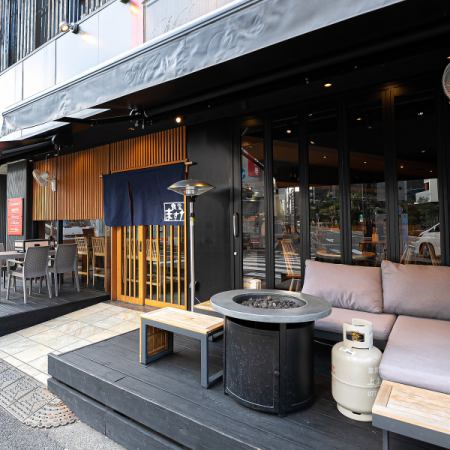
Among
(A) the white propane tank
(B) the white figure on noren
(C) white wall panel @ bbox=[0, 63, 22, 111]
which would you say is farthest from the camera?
(C) white wall panel @ bbox=[0, 63, 22, 111]

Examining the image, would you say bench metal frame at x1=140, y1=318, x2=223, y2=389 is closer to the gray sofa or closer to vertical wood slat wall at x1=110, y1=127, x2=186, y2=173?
the gray sofa

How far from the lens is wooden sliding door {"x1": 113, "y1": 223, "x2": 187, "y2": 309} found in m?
5.14

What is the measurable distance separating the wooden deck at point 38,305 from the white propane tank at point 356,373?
463 centimetres

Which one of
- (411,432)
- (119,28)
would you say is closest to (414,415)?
(411,432)

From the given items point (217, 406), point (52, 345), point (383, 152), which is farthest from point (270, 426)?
point (52, 345)

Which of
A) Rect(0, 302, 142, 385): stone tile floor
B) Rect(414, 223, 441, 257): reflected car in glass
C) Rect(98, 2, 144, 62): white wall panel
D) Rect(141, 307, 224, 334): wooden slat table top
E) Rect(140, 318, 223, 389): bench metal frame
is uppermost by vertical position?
Rect(98, 2, 144, 62): white wall panel

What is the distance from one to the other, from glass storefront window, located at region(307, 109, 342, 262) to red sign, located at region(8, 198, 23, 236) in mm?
7683

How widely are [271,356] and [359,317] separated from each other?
49.3 inches

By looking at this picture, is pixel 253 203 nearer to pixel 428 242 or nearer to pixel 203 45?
pixel 428 242

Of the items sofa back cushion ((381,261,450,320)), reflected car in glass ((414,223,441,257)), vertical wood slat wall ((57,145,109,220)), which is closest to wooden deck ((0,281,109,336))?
vertical wood slat wall ((57,145,109,220))

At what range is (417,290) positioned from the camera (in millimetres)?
2826

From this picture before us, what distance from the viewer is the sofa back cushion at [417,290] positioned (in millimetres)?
2717

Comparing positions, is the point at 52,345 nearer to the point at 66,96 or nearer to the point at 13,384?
the point at 13,384

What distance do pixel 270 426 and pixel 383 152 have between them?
2.94m
